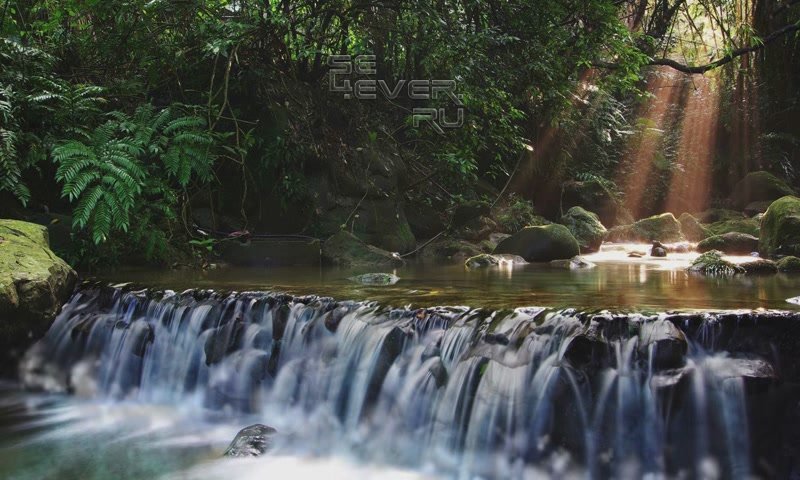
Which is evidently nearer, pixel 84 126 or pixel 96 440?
pixel 96 440

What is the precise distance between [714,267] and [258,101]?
23.4 ft

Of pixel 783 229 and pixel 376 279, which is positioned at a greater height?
pixel 783 229

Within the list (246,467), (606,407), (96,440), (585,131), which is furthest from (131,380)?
(585,131)

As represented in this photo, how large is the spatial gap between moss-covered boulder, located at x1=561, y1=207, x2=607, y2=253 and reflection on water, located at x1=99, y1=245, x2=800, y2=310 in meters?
3.99

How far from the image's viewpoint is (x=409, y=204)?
12164mm

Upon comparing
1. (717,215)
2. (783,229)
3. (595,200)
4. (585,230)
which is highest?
(595,200)

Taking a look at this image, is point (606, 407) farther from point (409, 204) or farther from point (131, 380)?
point (409, 204)

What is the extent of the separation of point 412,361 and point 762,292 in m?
3.46

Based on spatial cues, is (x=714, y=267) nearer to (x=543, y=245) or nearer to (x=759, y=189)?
(x=543, y=245)

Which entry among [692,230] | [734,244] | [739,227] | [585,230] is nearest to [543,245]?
[734,244]

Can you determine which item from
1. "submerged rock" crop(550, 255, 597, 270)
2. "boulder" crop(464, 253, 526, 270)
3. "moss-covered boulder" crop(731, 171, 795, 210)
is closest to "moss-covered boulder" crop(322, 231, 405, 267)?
"boulder" crop(464, 253, 526, 270)

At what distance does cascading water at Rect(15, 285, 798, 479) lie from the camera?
377 cm

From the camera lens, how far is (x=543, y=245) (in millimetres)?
10117

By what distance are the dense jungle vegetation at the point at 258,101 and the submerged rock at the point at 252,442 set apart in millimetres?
3349
